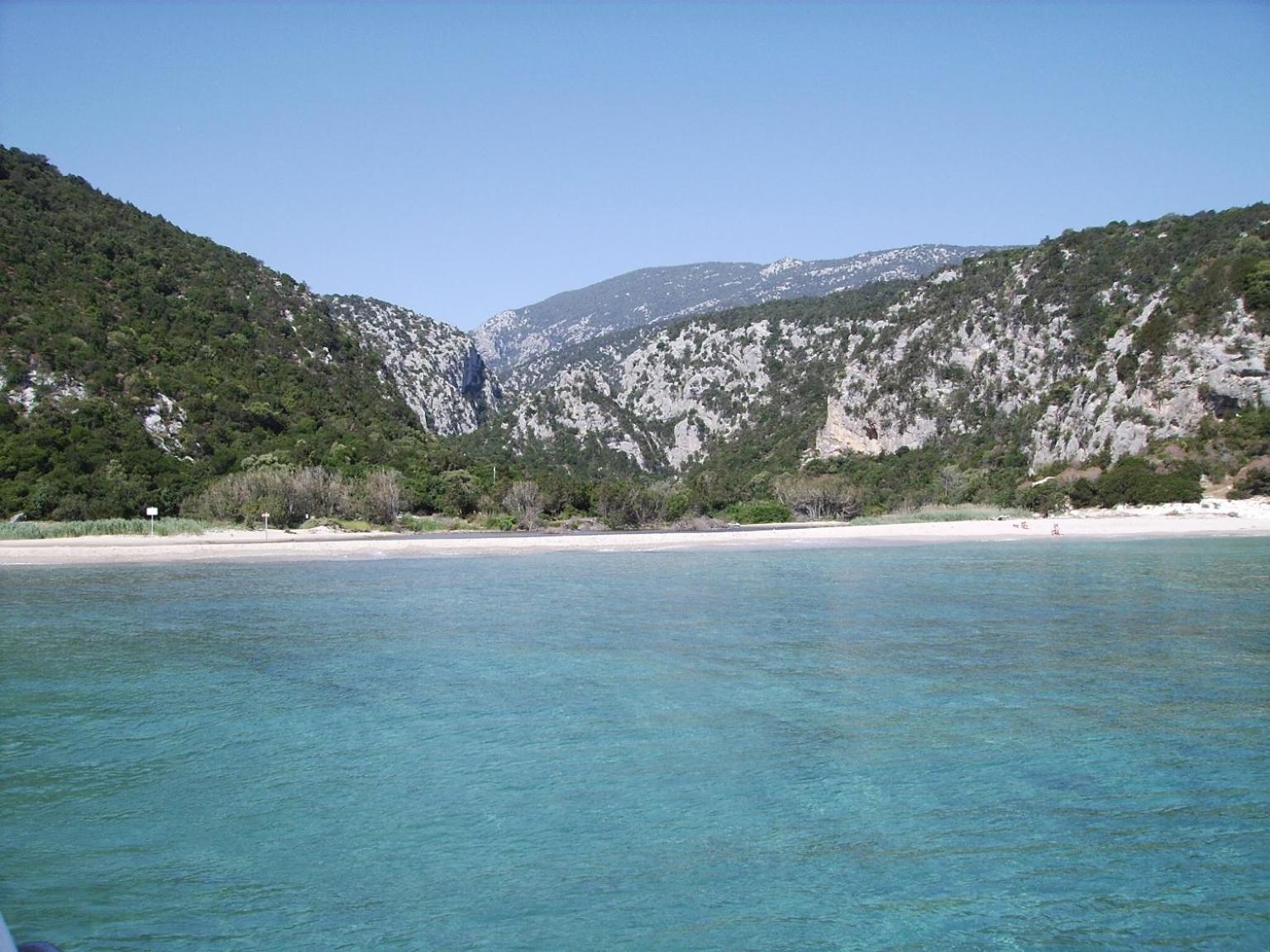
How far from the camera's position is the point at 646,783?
8633 millimetres

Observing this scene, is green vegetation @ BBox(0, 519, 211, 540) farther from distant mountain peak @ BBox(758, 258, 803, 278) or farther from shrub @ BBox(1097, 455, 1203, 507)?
distant mountain peak @ BBox(758, 258, 803, 278)

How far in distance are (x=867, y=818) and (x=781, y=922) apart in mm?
1929

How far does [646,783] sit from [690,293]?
176m

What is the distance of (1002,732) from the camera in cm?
995

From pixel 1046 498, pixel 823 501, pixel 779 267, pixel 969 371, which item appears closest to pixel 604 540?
pixel 823 501

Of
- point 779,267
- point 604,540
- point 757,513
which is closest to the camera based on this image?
point 604,540

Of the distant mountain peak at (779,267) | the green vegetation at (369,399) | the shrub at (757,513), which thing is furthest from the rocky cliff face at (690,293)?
the shrub at (757,513)

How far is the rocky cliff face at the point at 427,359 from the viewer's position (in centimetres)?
10503

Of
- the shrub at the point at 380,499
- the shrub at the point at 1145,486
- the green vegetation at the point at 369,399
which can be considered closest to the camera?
the green vegetation at the point at 369,399

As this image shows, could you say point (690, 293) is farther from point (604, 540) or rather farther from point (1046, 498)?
point (604, 540)

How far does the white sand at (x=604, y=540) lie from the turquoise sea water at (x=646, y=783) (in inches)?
690

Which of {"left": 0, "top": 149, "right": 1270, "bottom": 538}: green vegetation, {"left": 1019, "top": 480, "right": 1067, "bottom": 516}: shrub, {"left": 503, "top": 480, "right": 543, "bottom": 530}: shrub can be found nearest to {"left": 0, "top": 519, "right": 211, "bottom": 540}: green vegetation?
{"left": 0, "top": 149, "right": 1270, "bottom": 538}: green vegetation

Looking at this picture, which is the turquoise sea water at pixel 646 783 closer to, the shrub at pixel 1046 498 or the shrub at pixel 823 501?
the shrub at pixel 1046 498

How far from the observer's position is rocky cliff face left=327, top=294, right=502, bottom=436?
105031 millimetres
